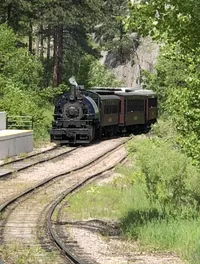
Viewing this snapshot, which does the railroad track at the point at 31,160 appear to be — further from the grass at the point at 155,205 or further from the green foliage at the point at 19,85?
the green foliage at the point at 19,85

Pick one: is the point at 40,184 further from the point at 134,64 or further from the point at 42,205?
the point at 134,64

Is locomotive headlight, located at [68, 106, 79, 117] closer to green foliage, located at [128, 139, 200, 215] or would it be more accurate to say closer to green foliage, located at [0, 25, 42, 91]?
green foliage, located at [0, 25, 42, 91]

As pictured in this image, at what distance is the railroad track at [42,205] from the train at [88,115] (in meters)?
7.40

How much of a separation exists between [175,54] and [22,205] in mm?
6653

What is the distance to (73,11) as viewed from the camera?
153 feet

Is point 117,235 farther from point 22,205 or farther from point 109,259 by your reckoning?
point 22,205

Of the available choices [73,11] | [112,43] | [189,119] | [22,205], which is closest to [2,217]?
[22,205]

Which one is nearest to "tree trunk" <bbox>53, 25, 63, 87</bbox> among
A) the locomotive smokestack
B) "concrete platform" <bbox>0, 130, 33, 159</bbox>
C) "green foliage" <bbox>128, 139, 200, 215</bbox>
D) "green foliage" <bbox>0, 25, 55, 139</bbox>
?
"green foliage" <bbox>0, 25, 55, 139</bbox>

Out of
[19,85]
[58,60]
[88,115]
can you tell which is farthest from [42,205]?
[58,60]

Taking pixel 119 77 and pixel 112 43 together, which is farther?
pixel 119 77

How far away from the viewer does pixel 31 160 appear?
27.0m

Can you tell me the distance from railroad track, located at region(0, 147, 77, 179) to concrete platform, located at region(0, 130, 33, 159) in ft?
3.04

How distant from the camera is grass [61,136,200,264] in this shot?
12.8 m

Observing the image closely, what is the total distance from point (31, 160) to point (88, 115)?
714cm
